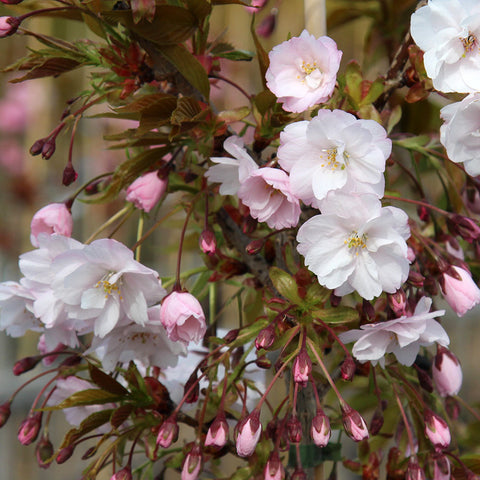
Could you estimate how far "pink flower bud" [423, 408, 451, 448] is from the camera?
1.42ft

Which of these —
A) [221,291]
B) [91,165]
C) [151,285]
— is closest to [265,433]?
[151,285]

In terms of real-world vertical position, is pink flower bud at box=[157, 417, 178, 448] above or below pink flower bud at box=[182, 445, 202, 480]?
above

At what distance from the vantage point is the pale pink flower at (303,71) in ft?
1.37

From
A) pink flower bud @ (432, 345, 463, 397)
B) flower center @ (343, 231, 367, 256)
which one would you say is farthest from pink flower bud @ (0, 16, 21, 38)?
pink flower bud @ (432, 345, 463, 397)

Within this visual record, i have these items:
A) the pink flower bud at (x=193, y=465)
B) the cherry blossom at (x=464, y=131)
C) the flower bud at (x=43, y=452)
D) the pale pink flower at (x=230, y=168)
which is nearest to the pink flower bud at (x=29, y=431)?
the flower bud at (x=43, y=452)

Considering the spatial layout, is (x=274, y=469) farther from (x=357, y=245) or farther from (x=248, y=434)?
(x=357, y=245)

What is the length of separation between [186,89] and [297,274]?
0.16m

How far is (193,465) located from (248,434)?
0.06 meters

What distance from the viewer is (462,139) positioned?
1.32ft

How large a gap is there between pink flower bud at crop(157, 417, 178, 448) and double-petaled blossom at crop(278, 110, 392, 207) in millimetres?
178

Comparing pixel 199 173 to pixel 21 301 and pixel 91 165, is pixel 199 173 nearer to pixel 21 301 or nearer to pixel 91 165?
pixel 21 301

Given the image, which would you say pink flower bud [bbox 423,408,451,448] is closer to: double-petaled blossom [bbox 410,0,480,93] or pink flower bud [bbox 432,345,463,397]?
pink flower bud [bbox 432,345,463,397]

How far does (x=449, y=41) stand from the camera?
405 millimetres

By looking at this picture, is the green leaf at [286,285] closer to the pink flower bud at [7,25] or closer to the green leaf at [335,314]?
the green leaf at [335,314]
